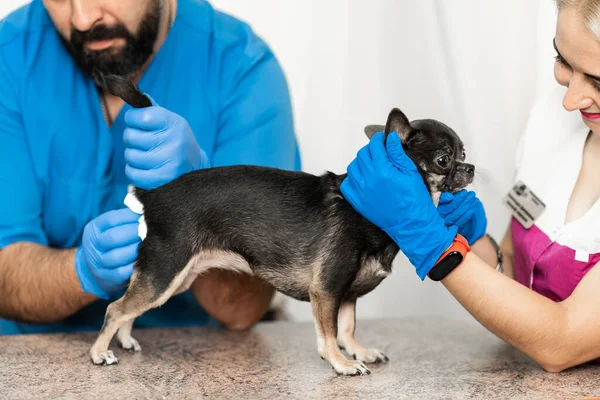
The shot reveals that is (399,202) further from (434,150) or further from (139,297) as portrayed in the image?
(139,297)

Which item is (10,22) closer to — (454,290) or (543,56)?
(454,290)

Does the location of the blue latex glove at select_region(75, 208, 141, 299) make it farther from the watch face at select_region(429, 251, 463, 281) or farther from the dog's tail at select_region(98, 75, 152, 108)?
the watch face at select_region(429, 251, 463, 281)

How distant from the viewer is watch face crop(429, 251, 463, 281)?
1.49m

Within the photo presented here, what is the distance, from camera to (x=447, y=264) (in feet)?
4.91

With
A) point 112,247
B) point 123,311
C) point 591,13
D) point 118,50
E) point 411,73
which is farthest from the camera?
point 411,73

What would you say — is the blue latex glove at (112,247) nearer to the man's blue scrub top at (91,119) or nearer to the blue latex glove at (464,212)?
the man's blue scrub top at (91,119)

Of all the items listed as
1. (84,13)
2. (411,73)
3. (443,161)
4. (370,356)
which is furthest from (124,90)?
(411,73)

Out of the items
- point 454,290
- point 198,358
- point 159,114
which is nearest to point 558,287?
point 454,290

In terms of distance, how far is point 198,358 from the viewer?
1662mm

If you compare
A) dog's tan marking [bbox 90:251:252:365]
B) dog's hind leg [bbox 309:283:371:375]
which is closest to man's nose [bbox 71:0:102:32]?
dog's tan marking [bbox 90:251:252:365]

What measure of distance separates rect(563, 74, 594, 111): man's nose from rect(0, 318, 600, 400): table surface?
1.95 feet

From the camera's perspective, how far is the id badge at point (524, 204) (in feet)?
5.88

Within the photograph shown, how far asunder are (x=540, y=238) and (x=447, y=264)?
39 centimetres

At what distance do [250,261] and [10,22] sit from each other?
1099 millimetres
